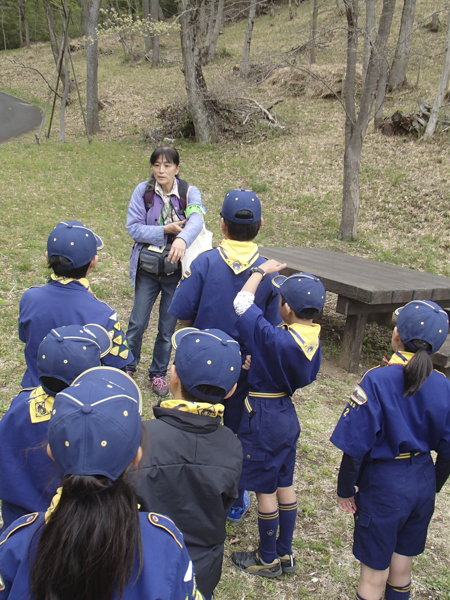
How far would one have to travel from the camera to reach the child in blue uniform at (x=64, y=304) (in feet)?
8.46

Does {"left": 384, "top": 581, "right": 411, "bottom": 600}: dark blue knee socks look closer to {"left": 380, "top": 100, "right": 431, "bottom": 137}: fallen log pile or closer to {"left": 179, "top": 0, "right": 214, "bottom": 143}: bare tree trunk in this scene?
{"left": 380, "top": 100, "right": 431, "bottom": 137}: fallen log pile

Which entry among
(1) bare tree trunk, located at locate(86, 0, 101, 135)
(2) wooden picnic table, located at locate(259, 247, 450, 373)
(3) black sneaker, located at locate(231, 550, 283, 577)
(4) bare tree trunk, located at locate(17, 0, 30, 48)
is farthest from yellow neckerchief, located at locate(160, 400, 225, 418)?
(4) bare tree trunk, located at locate(17, 0, 30, 48)

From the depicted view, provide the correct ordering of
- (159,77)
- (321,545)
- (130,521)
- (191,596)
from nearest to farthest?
(130,521) < (191,596) < (321,545) < (159,77)

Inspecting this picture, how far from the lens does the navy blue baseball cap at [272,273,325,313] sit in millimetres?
2477

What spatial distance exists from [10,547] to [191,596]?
466 millimetres

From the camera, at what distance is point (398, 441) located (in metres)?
2.19

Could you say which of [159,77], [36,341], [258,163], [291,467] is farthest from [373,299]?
[159,77]

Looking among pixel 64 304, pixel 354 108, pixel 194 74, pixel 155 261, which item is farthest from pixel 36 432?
pixel 194 74

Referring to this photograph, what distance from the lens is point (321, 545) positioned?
304 centimetres

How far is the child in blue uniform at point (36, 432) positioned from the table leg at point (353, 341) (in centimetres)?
420

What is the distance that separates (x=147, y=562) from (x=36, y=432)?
87cm

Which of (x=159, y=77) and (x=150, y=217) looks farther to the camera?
(x=159, y=77)

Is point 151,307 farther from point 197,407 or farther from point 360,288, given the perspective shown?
point 197,407

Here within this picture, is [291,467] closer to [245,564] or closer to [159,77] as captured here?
[245,564]
